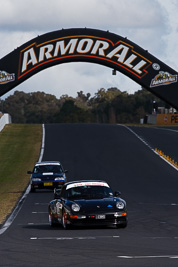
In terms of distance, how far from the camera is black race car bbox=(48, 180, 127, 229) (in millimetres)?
18000

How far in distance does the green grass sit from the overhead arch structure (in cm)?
655

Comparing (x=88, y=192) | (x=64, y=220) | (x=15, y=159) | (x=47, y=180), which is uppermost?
(x=88, y=192)

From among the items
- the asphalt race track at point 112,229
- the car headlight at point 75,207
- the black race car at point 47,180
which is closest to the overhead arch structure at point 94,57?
the asphalt race track at point 112,229

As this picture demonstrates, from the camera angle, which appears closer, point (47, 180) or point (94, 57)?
point (47, 180)

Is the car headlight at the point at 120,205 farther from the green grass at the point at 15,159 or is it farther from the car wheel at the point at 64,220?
the green grass at the point at 15,159

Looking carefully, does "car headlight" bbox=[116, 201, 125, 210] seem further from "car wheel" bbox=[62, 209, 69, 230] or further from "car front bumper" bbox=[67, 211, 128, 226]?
"car wheel" bbox=[62, 209, 69, 230]

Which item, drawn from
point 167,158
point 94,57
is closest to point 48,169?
point 94,57

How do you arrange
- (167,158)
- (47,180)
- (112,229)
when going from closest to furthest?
(112,229), (47,180), (167,158)

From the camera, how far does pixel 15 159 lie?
56438mm

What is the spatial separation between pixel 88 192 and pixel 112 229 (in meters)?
1.62

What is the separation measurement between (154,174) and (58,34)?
1091 cm

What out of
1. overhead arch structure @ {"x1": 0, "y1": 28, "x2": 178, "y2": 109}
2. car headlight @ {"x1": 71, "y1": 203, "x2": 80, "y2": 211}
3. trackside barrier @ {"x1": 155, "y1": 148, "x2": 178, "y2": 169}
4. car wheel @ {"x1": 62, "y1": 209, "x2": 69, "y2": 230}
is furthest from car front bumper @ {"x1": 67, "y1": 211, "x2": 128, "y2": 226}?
trackside barrier @ {"x1": 155, "y1": 148, "x2": 178, "y2": 169}

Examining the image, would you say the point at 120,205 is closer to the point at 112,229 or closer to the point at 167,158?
the point at 112,229

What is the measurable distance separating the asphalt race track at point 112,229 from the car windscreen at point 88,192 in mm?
1043
